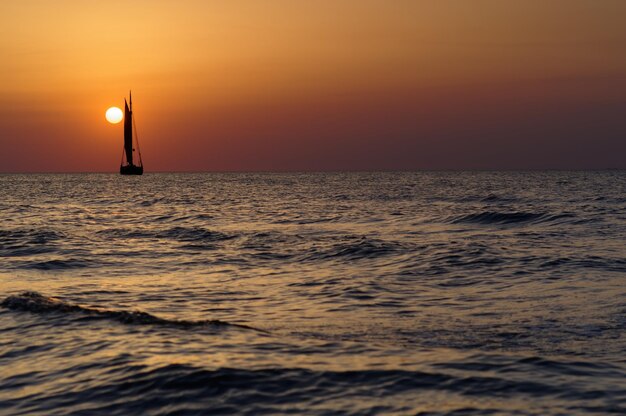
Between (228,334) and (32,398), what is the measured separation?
147 inches

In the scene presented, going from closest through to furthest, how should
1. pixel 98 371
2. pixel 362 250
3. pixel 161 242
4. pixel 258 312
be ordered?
pixel 98 371
pixel 258 312
pixel 362 250
pixel 161 242

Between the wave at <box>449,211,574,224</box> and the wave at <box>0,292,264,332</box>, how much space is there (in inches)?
1136

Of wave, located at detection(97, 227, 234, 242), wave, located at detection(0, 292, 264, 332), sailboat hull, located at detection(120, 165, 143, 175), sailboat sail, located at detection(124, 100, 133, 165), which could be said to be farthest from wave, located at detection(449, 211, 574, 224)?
sailboat hull, located at detection(120, 165, 143, 175)

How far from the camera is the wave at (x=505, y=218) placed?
40.7m

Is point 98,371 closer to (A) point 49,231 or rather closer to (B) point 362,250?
(B) point 362,250

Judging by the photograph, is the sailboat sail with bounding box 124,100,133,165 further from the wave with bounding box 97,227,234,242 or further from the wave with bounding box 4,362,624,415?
the wave with bounding box 4,362,624,415

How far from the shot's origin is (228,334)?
12.2 m

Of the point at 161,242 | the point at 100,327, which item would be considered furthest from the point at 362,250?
the point at 100,327

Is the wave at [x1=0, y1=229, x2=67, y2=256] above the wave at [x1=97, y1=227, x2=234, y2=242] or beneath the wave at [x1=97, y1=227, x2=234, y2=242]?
above

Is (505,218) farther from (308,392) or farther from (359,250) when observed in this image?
(308,392)

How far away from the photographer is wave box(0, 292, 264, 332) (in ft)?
43.1

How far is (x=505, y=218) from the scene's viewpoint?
42156 millimetres

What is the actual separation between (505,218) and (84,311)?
3176cm

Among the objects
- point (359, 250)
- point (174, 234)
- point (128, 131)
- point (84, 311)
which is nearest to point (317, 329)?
point (84, 311)
